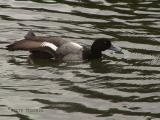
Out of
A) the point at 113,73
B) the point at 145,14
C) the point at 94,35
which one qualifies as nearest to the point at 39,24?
the point at 94,35

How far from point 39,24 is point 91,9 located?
2.50m

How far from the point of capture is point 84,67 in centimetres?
1561

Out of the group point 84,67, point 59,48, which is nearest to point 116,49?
point 84,67

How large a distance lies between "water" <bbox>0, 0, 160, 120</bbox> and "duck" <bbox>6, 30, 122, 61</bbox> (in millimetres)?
221

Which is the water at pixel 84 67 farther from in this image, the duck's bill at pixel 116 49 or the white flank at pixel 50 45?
the white flank at pixel 50 45

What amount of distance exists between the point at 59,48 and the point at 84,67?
38.5 inches

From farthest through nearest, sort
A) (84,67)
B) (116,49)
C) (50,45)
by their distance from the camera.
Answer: (116,49) → (50,45) → (84,67)

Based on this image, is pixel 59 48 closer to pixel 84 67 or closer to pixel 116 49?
pixel 84 67

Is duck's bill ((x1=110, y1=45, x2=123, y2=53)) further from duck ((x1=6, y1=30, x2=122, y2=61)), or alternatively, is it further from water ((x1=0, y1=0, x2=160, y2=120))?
water ((x1=0, y1=0, x2=160, y2=120))

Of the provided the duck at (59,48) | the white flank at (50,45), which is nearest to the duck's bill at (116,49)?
the duck at (59,48)

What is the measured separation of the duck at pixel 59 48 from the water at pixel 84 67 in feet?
0.73

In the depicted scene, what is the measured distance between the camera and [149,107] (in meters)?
12.4

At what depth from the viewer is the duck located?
1620 cm

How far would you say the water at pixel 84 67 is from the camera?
1229cm
